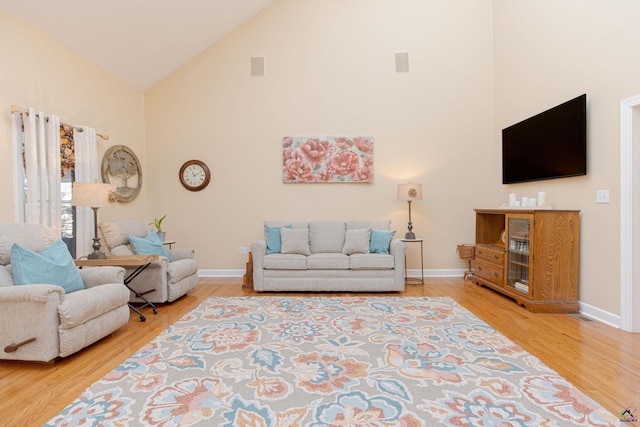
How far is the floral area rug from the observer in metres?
1.66

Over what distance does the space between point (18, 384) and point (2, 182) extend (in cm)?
194

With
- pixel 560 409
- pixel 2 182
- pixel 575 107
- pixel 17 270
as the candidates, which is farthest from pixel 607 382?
pixel 2 182

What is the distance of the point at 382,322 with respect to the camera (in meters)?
3.09

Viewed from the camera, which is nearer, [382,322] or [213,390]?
[213,390]

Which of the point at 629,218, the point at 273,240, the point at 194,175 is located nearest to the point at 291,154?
the point at 273,240

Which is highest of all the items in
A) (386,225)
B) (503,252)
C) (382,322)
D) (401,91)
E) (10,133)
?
(401,91)

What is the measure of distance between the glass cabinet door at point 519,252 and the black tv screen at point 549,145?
24.4 inches

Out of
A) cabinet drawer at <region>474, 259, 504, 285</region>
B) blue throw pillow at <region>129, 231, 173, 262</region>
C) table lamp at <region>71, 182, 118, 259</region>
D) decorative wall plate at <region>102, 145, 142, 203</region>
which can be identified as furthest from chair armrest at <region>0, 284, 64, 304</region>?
cabinet drawer at <region>474, 259, 504, 285</region>

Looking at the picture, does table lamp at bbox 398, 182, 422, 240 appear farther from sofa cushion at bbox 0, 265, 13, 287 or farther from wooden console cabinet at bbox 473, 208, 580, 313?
sofa cushion at bbox 0, 265, 13, 287

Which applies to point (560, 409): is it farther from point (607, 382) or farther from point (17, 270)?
point (17, 270)

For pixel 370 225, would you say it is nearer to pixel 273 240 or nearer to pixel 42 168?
pixel 273 240

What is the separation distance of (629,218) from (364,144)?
10.4 ft

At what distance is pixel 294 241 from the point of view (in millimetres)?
4492

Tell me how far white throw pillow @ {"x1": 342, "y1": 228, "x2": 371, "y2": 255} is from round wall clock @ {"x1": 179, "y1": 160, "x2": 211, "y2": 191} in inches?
93.3
